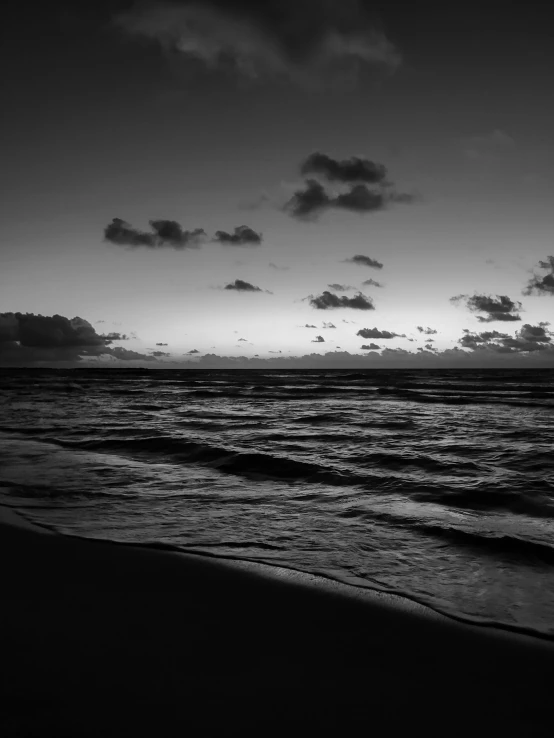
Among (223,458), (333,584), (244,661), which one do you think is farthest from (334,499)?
(244,661)

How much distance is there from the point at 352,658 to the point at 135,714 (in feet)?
4.06

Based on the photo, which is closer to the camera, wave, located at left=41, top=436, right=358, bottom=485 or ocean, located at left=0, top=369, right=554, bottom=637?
ocean, located at left=0, top=369, right=554, bottom=637

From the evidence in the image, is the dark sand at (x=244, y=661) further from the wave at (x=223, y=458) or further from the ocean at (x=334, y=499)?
the wave at (x=223, y=458)

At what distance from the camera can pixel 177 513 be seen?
5723 mm

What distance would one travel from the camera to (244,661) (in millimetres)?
2664

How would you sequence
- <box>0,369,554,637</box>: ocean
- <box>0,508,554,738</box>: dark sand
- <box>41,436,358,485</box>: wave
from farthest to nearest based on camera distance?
<box>41,436,358,485</box>: wave
<box>0,369,554,637</box>: ocean
<box>0,508,554,738</box>: dark sand

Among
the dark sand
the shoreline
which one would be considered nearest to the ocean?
the shoreline

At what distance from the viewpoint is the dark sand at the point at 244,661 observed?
2.21 metres

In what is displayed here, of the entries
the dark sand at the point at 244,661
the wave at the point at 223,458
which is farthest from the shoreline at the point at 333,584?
the wave at the point at 223,458

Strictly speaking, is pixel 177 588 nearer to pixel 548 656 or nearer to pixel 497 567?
pixel 548 656

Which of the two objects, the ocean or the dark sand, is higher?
the dark sand

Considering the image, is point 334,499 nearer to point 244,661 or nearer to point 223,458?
point 223,458

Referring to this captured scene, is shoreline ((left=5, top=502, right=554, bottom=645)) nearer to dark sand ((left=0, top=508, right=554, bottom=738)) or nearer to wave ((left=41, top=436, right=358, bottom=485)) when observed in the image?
dark sand ((left=0, top=508, right=554, bottom=738))

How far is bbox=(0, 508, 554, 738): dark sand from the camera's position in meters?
2.21
